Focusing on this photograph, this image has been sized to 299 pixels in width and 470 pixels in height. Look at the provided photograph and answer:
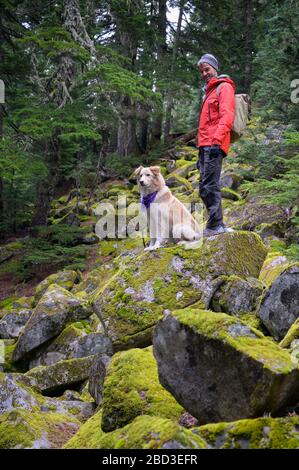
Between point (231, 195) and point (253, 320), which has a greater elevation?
point (231, 195)

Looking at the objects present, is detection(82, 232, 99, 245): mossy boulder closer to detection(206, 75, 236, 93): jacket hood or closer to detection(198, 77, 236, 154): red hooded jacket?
detection(198, 77, 236, 154): red hooded jacket

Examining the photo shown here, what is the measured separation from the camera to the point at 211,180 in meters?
6.15

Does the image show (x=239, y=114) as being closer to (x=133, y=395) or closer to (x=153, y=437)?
(x=133, y=395)

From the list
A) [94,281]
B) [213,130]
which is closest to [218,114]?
[213,130]

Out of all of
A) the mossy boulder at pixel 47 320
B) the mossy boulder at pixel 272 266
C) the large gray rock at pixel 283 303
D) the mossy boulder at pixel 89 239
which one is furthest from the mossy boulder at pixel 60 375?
the mossy boulder at pixel 89 239

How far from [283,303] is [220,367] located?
1779mm

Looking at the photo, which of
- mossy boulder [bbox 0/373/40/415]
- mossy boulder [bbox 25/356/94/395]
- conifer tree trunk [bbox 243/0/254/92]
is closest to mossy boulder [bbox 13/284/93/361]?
mossy boulder [bbox 25/356/94/395]

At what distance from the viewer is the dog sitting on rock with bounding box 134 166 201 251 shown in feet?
21.6

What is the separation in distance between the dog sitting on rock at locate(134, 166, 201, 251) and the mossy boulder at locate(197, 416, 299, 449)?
12.2 ft

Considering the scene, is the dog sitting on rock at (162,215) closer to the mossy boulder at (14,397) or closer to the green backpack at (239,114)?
the green backpack at (239,114)

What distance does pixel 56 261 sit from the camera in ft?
49.4

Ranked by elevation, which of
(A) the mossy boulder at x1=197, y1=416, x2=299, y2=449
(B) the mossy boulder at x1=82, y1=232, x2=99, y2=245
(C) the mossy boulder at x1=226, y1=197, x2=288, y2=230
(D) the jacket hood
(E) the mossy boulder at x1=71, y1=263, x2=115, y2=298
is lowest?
(E) the mossy boulder at x1=71, y1=263, x2=115, y2=298

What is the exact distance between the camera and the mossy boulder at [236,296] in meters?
5.56

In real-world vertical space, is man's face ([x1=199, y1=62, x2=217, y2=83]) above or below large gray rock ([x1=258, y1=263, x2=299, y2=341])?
above
